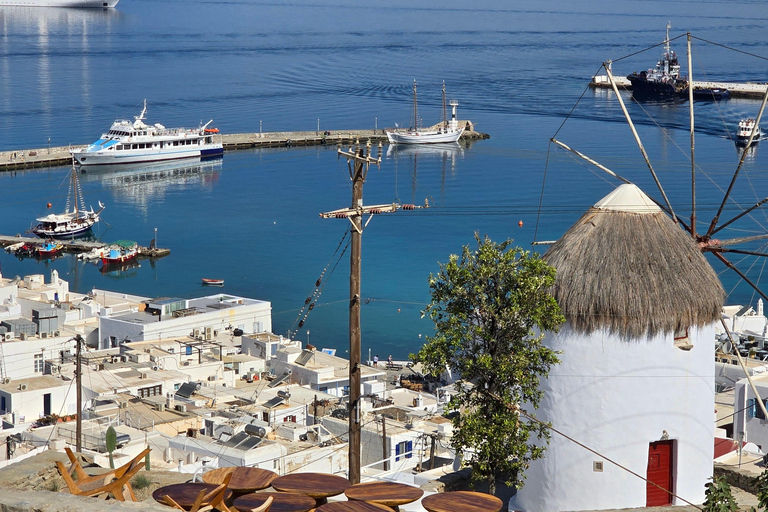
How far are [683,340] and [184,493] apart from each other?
757 cm

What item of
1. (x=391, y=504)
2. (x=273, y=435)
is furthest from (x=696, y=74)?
(x=391, y=504)

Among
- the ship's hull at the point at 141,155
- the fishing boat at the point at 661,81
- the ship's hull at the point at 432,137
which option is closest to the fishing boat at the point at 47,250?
the ship's hull at the point at 141,155

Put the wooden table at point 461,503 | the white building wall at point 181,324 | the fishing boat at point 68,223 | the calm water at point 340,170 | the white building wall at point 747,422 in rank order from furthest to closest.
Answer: the fishing boat at point 68,223 → the calm water at point 340,170 → the white building wall at point 181,324 → the white building wall at point 747,422 → the wooden table at point 461,503

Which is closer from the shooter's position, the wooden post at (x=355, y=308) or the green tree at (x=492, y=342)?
the wooden post at (x=355, y=308)

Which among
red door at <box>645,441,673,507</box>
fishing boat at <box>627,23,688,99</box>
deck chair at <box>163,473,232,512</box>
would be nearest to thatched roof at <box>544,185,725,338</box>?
red door at <box>645,441,673,507</box>

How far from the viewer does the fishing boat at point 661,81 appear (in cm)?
15100

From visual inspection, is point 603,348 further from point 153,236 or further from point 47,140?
point 47,140

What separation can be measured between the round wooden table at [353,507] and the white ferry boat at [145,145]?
10426 centimetres

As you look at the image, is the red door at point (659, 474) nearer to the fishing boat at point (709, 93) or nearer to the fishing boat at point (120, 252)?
the fishing boat at point (120, 252)

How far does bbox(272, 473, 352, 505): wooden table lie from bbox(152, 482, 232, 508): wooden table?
1.95ft

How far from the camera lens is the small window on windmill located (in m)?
14.9

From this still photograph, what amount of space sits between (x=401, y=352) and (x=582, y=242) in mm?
40130

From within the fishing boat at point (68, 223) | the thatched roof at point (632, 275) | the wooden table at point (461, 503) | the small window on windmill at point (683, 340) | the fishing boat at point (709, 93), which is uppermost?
the fishing boat at point (709, 93)

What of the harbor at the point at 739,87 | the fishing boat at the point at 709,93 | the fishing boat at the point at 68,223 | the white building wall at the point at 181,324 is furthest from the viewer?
the harbor at the point at 739,87
